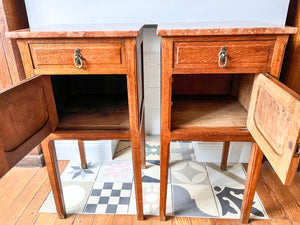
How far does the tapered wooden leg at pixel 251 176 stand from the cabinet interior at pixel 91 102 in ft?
1.75

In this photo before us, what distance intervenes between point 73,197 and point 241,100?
1.01 metres

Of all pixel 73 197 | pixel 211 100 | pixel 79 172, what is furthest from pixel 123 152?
pixel 211 100

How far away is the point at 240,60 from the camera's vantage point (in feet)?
2.53

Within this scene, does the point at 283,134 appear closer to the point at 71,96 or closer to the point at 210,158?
the point at 210,158

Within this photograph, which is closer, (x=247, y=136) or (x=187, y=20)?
(x=247, y=136)

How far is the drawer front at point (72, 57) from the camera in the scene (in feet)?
2.51

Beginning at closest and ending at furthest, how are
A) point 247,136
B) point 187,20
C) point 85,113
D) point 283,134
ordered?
point 283,134, point 247,136, point 85,113, point 187,20

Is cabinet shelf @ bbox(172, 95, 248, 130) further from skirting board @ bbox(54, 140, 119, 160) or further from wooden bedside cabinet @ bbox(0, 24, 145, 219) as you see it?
skirting board @ bbox(54, 140, 119, 160)

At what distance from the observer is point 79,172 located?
1.41 meters

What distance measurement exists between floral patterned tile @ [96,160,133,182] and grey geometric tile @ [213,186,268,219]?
0.51 meters

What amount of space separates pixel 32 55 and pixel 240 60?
72cm

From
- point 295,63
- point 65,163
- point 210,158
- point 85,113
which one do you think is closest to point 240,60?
point 295,63

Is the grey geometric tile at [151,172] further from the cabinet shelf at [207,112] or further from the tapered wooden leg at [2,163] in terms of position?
the tapered wooden leg at [2,163]

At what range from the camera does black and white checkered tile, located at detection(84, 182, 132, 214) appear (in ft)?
3.75
